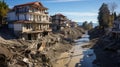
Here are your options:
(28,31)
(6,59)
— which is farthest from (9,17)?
(6,59)

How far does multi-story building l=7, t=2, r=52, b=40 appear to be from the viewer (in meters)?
49.3

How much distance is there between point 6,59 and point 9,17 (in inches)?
925

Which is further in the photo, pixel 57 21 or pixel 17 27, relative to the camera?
pixel 57 21

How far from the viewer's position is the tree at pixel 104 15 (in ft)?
309

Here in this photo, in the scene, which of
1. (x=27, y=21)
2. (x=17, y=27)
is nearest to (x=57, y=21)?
(x=27, y=21)

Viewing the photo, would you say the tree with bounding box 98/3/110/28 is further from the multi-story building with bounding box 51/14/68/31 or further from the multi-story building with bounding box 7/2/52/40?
the multi-story building with bounding box 7/2/52/40

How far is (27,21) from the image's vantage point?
51.6 meters

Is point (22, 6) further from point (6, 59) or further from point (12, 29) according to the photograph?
point (6, 59)

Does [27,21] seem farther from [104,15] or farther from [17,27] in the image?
[104,15]

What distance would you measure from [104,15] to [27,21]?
173 ft

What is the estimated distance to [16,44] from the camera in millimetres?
41719

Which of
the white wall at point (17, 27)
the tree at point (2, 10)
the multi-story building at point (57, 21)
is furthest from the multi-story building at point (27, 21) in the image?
the multi-story building at point (57, 21)

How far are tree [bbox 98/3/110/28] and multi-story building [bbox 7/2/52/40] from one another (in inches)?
1658

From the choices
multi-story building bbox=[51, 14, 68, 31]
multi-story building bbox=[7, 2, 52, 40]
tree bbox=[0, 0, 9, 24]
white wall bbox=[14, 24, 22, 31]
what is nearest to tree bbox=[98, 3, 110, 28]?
multi-story building bbox=[51, 14, 68, 31]
